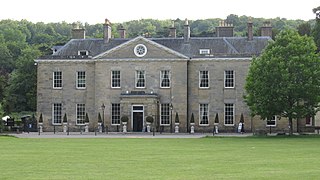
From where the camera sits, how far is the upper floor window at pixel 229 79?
6303 centimetres

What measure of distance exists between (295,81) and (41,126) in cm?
2493

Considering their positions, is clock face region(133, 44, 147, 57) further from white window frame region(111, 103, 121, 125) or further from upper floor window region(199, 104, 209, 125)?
upper floor window region(199, 104, 209, 125)

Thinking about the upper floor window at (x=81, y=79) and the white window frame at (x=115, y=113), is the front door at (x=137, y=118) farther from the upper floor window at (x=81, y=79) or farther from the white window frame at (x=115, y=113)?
the upper floor window at (x=81, y=79)

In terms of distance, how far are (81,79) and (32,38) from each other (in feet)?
340

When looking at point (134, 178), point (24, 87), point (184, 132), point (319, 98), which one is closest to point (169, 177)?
point (134, 178)

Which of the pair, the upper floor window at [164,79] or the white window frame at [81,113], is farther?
the white window frame at [81,113]

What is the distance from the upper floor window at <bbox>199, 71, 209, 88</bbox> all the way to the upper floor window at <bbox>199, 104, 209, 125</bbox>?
1.75m

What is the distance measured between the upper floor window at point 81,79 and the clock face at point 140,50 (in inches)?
214

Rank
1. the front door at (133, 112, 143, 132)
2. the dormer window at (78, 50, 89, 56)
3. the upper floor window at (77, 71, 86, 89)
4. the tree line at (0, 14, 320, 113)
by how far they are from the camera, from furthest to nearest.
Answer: the tree line at (0, 14, 320, 113) → the dormer window at (78, 50, 89, 56) → the upper floor window at (77, 71, 86, 89) → the front door at (133, 112, 143, 132)

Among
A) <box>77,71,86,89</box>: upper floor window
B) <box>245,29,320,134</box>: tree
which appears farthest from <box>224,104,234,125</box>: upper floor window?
<box>77,71,86,89</box>: upper floor window

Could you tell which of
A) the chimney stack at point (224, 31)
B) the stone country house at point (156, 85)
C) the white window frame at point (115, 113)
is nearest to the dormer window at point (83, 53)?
the stone country house at point (156, 85)

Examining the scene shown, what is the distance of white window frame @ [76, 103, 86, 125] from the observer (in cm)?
6488

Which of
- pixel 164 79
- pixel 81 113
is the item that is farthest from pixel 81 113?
pixel 164 79

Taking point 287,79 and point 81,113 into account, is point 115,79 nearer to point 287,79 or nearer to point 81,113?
point 81,113
